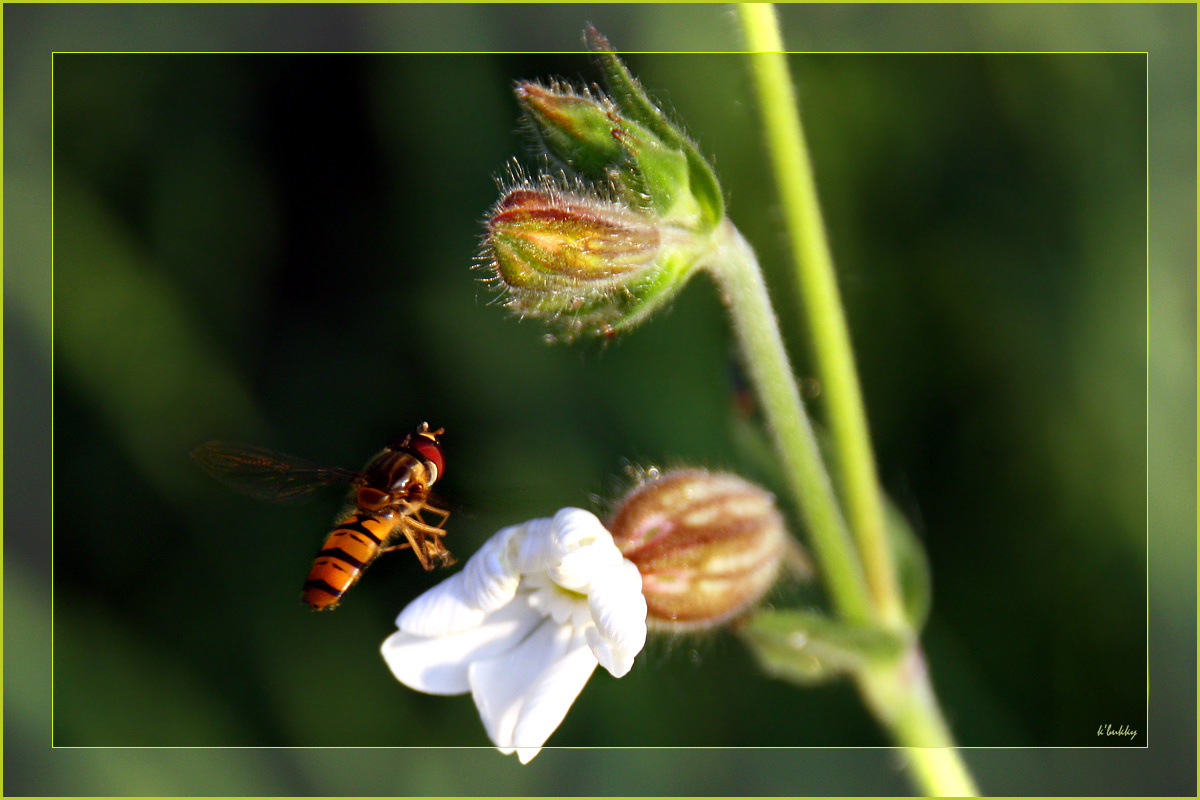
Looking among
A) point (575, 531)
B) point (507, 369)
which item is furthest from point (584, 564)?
point (507, 369)

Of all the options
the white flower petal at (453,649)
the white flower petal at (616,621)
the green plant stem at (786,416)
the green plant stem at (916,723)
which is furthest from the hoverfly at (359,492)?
the green plant stem at (916,723)

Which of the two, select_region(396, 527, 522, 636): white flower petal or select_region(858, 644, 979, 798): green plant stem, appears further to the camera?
select_region(858, 644, 979, 798): green plant stem

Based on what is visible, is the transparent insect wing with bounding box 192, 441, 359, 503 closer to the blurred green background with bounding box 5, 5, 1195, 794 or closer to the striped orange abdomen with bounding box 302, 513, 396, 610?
the striped orange abdomen with bounding box 302, 513, 396, 610

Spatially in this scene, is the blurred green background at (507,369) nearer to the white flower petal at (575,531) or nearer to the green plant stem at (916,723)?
the green plant stem at (916,723)

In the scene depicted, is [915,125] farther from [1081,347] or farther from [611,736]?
[611,736]

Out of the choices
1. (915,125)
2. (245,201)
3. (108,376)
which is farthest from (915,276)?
(108,376)

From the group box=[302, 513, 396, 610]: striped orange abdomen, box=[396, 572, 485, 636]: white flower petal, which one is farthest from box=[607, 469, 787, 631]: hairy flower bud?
box=[302, 513, 396, 610]: striped orange abdomen

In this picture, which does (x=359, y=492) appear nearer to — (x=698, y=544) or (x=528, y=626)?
(x=528, y=626)
